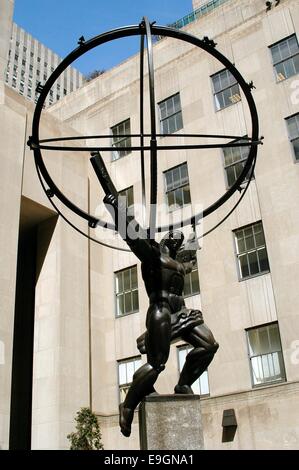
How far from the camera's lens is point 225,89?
23.8 m

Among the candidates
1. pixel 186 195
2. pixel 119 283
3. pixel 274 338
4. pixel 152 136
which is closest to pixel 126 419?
pixel 152 136

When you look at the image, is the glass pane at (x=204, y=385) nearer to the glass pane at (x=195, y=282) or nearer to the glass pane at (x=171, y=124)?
the glass pane at (x=195, y=282)

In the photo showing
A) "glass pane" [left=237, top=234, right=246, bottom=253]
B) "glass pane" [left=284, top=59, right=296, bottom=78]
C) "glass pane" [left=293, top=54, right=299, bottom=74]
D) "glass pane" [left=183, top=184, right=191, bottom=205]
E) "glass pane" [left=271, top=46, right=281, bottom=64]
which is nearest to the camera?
"glass pane" [left=237, top=234, right=246, bottom=253]

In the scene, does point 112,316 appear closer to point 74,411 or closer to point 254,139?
point 74,411

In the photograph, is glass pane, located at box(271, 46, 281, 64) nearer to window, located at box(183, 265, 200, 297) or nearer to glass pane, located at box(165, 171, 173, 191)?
glass pane, located at box(165, 171, 173, 191)

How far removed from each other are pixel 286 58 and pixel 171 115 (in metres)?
6.05

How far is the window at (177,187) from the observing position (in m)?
23.4

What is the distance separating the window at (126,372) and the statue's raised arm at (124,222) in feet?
48.6

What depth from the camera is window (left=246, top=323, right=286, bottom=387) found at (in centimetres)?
1822

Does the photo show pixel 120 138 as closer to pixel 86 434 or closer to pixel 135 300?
pixel 135 300

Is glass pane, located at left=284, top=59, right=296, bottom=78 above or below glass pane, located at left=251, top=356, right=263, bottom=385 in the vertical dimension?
above

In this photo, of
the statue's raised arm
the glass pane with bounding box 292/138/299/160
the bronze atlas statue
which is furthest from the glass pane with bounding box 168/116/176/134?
the statue's raised arm

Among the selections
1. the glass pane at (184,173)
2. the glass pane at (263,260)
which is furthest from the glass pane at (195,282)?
the glass pane at (184,173)

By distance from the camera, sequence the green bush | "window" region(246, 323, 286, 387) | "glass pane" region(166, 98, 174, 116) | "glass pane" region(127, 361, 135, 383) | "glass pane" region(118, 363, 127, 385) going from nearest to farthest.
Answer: "window" region(246, 323, 286, 387) < the green bush < "glass pane" region(127, 361, 135, 383) < "glass pane" region(118, 363, 127, 385) < "glass pane" region(166, 98, 174, 116)
